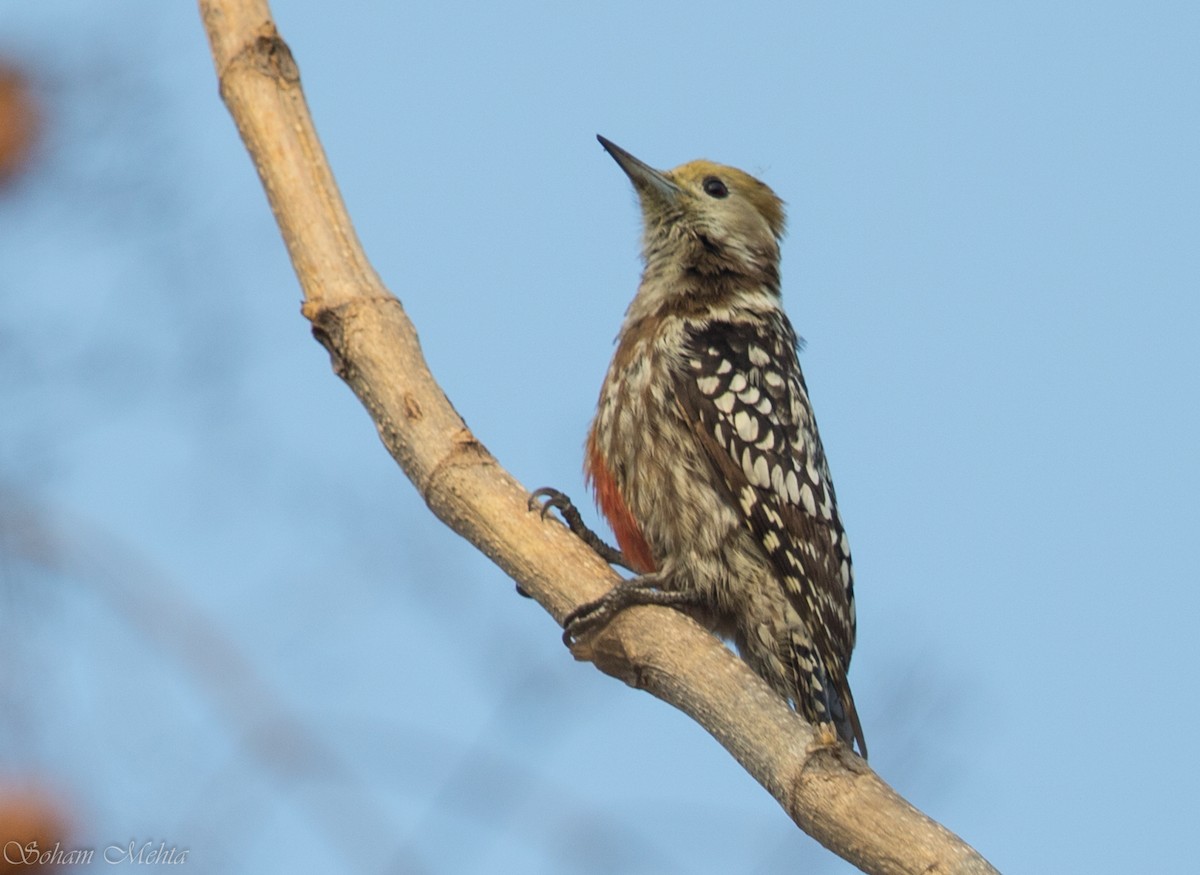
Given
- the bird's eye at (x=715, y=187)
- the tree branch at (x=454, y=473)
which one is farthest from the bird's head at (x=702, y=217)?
the tree branch at (x=454, y=473)

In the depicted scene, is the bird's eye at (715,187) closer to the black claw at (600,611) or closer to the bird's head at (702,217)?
the bird's head at (702,217)

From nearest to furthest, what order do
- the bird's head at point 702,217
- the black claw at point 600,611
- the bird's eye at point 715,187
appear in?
1. the black claw at point 600,611
2. the bird's head at point 702,217
3. the bird's eye at point 715,187

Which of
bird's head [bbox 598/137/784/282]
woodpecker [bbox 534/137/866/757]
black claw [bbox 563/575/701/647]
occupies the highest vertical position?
bird's head [bbox 598/137/784/282]

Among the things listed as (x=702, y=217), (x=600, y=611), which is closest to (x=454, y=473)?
(x=600, y=611)

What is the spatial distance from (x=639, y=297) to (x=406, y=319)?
2.26 meters

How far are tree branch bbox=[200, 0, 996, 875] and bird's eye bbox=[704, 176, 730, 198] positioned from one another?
2.63m

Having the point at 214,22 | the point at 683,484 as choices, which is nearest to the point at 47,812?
the point at 214,22

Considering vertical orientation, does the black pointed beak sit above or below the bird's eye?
below

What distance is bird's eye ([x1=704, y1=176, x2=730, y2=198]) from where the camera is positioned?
5.99m

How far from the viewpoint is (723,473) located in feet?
16.6

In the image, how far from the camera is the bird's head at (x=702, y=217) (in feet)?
18.9

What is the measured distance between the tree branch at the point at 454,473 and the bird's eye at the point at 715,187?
2627 millimetres

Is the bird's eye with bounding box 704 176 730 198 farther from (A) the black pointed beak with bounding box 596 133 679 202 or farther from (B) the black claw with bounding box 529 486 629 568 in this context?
(B) the black claw with bounding box 529 486 629 568

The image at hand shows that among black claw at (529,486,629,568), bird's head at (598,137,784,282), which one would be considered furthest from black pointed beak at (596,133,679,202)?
black claw at (529,486,629,568)
